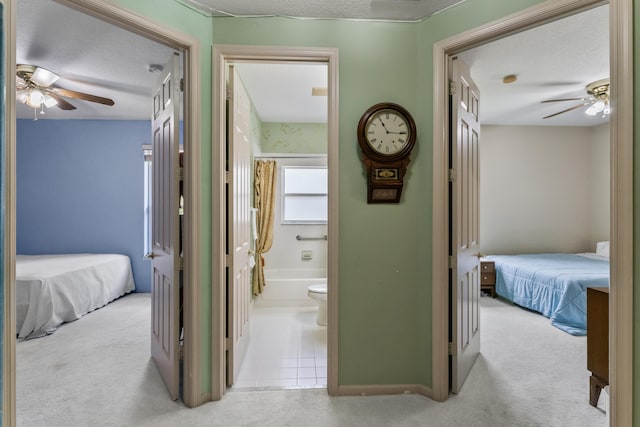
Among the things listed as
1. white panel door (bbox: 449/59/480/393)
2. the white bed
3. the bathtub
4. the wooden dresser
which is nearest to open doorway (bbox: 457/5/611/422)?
the wooden dresser

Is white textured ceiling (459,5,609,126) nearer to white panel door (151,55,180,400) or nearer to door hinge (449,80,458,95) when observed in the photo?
door hinge (449,80,458,95)

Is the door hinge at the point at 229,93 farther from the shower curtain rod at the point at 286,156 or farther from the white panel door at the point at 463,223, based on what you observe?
the shower curtain rod at the point at 286,156

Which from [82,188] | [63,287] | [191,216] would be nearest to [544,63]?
[191,216]

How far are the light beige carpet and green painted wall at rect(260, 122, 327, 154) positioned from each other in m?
3.10

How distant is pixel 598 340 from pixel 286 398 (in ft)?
6.52

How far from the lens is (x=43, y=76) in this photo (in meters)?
2.67

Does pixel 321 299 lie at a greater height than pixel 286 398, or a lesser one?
greater

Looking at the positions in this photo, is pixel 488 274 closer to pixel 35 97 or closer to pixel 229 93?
pixel 229 93

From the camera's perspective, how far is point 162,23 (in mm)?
1818

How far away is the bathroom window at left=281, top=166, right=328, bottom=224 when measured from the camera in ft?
16.5

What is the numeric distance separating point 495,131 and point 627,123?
4.13m

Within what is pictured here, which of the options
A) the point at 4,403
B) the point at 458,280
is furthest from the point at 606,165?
the point at 4,403

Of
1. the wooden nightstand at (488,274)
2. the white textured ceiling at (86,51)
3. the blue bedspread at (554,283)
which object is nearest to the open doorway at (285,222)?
the white textured ceiling at (86,51)

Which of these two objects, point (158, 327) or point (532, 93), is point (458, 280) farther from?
point (532, 93)
